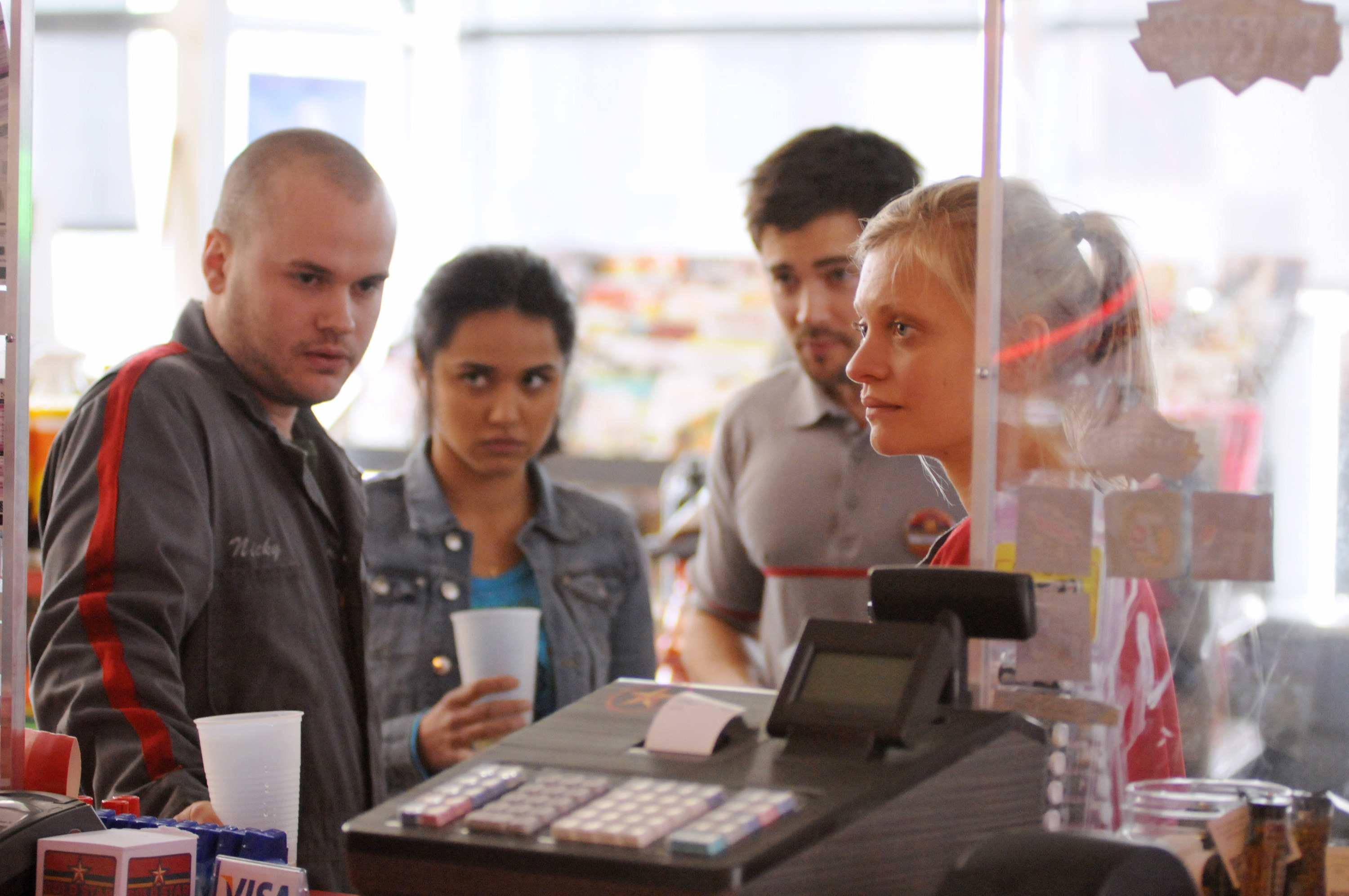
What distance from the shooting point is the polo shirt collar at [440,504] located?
213 centimetres

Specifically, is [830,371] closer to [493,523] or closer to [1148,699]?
[493,523]

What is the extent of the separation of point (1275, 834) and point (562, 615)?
1.40 meters

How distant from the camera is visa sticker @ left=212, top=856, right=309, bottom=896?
0.92 metres

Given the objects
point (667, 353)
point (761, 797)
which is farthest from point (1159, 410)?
point (667, 353)

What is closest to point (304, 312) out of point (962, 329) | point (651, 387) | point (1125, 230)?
point (962, 329)

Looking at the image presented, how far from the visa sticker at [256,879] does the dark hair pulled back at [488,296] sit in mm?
1341

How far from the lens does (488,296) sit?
7.19ft

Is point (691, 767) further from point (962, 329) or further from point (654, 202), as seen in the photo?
point (654, 202)

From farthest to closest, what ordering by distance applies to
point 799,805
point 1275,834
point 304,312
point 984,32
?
point 304,312, point 984,32, point 1275,834, point 799,805

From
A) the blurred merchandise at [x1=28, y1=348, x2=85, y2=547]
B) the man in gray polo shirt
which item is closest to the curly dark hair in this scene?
the man in gray polo shirt

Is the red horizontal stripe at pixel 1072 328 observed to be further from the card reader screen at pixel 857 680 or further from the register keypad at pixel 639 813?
the register keypad at pixel 639 813

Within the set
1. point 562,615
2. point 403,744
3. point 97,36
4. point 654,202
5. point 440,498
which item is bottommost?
point 403,744

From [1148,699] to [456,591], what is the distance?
1366 mm

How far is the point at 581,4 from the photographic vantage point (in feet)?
14.5
